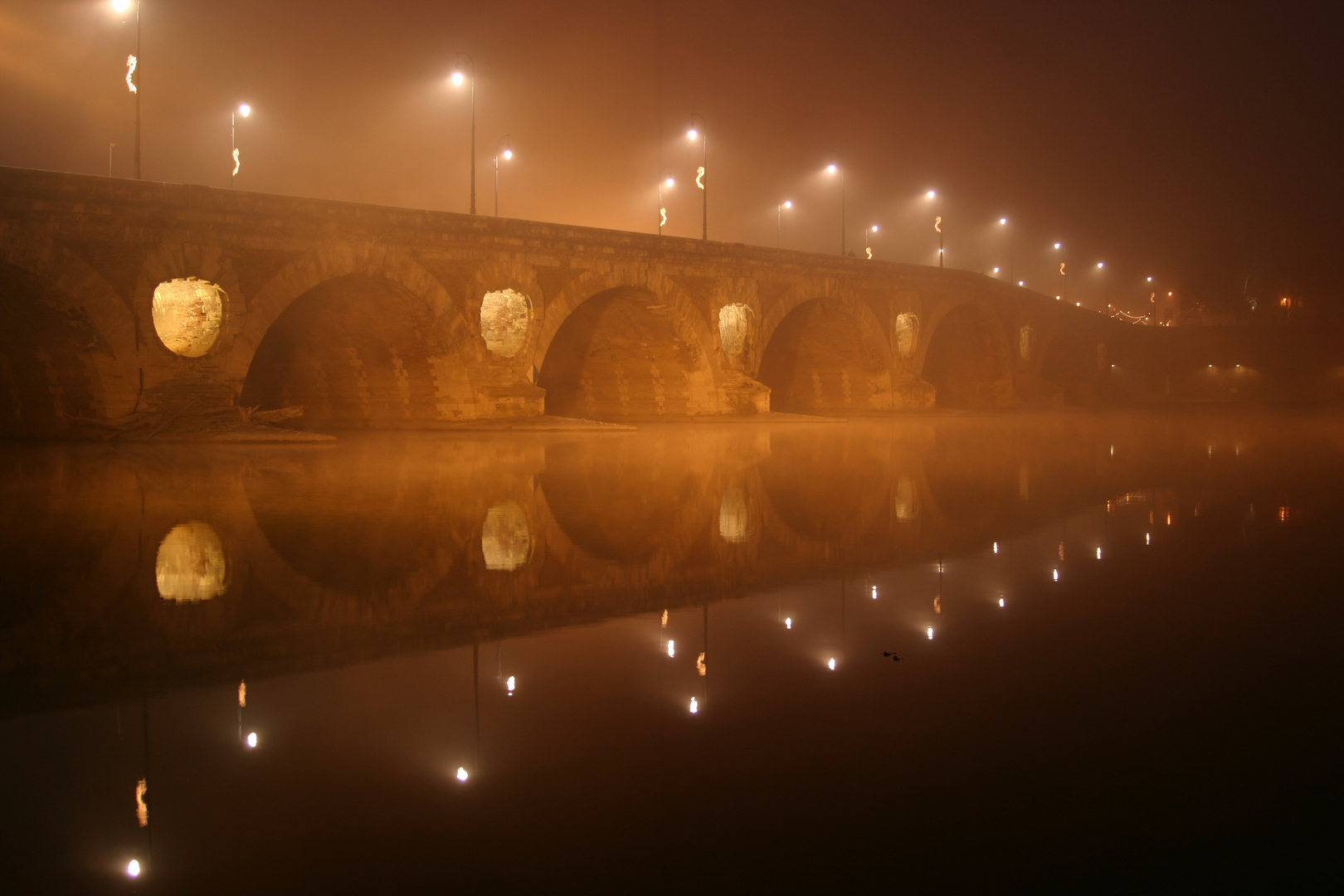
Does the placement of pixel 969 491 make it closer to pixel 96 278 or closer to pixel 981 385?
pixel 96 278

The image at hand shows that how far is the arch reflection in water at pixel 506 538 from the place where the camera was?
6.57 meters

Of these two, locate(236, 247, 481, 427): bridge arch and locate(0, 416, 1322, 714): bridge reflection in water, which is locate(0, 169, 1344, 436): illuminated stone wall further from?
locate(0, 416, 1322, 714): bridge reflection in water

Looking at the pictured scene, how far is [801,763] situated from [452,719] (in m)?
1.36

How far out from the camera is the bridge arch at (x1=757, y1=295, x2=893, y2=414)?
3159 centimetres

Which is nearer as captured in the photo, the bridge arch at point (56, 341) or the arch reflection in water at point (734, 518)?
the arch reflection in water at point (734, 518)

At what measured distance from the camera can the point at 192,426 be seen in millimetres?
16688

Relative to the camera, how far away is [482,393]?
20891mm

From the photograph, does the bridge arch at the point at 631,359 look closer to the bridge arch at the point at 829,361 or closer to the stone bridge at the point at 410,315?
the stone bridge at the point at 410,315

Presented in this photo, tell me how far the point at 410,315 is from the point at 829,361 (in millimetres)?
16620

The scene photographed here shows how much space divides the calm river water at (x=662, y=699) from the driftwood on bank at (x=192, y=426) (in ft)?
26.2

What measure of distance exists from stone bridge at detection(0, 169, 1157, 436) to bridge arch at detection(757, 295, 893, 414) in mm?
67

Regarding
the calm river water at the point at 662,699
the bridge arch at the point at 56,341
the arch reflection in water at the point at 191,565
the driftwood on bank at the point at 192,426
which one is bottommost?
the calm river water at the point at 662,699

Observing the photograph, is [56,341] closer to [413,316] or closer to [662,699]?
[413,316]

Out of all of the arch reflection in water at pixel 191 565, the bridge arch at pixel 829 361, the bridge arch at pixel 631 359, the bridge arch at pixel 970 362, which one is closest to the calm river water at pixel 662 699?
the arch reflection in water at pixel 191 565
